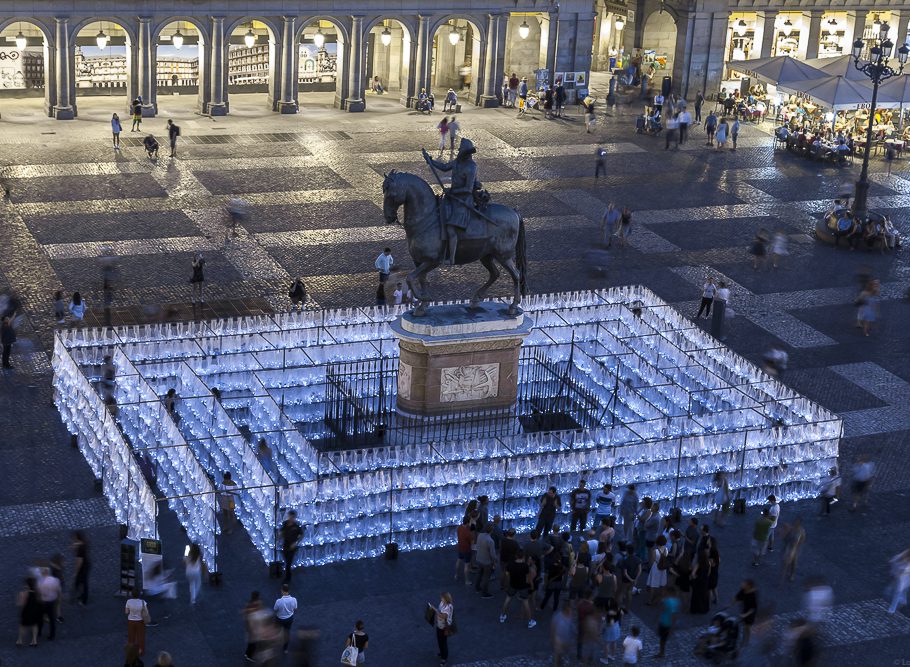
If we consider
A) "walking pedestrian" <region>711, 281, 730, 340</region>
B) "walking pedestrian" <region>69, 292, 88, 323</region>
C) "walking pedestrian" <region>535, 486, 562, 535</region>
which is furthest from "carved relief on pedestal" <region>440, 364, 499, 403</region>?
"walking pedestrian" <region>69, 292, 88, 323</region>

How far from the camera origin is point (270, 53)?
58.6 meters

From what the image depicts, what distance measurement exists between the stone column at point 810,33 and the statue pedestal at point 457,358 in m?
42.7

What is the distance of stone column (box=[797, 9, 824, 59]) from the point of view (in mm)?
69125

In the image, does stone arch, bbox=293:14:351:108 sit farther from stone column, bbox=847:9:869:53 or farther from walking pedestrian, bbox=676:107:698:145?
stone column, bbox=847:9:869:53

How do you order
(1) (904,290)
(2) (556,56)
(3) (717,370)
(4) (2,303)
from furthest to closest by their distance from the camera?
(2) (556,56) → (1) (904,290) → (4) (2,303) → (3) (717,370)

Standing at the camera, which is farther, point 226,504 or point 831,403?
point 831,403

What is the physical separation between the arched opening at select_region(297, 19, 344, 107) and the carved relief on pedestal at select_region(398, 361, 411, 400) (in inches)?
1291

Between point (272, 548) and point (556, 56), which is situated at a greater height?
point (556, 56)

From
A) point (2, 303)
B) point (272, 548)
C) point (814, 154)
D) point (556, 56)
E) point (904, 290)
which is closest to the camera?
point (272, 548)

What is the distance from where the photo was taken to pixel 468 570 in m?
25.9

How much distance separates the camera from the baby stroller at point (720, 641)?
76.9ft

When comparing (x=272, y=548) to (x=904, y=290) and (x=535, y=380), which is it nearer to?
(x=535, y=380)

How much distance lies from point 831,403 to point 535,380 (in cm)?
644

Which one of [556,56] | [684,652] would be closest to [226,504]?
[684,652]
